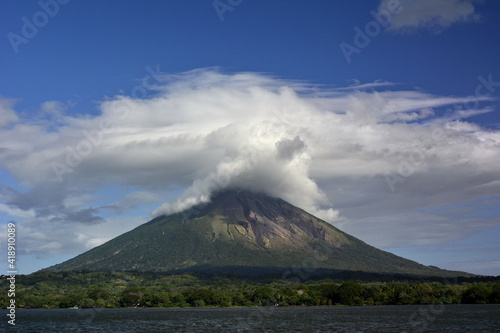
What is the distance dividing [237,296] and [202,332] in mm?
116624

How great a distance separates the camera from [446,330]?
264 ft

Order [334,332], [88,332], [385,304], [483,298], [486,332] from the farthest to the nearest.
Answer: [385,304]
[483,298]
[88,332]
[334,332]
[486,332]

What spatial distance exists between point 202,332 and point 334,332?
1965 centimetres

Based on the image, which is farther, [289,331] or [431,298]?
[431,298]

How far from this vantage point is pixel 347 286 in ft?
608

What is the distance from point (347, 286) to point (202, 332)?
108982 millimetres

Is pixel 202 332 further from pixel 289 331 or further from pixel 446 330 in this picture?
pixel 446 330

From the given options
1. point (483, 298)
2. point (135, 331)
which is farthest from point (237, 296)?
point (135, 331)

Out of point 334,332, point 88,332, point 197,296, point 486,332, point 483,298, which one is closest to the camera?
point 486,332

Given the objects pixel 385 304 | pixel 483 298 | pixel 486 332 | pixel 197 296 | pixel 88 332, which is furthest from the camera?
pixel 197 296

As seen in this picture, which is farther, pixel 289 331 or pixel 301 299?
pixel 301 299

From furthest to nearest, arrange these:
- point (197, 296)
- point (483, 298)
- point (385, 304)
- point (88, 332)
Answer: point (197, 296)
point (385, 304)
point (483, 298)
point (88, 332)

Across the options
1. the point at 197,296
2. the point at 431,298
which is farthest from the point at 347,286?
the point at 197,296

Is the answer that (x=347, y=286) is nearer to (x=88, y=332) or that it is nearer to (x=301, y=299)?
(x=301, y=299)
